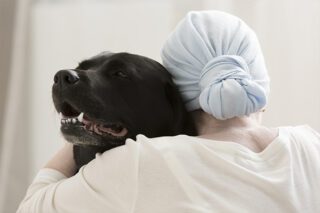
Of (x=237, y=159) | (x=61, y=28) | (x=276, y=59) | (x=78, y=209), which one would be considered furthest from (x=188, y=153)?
(x=61, y=28)

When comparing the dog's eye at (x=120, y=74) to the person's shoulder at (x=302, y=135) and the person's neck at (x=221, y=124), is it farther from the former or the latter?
the person's shoulder at (x=302, y=135)

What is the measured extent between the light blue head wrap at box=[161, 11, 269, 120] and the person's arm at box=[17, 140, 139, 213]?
0.68 ft

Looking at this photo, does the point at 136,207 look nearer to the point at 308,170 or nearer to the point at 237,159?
the point at 237,159

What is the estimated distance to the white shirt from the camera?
938mm

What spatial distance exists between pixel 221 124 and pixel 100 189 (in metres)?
0.30

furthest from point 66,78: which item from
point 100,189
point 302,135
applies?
point 302,135

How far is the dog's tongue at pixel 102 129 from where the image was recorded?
3.68ft

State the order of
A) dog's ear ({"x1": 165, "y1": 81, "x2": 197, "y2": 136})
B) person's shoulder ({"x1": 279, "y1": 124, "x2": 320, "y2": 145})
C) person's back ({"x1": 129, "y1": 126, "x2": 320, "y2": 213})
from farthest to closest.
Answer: dog's ear ({"x1": 165, "y1": 81, "x2": 197, "y2": 136}) < person's shoulder ({"x1": 279, "y1": 124, "x2": 320, "y2": 145}) < person's back ({"x1": 129, "y1": 126, "x2": 320, "y2": 213})

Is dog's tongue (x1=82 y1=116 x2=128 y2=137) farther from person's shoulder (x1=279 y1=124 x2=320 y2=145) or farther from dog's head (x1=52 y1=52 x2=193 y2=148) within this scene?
person's shoulder (x1=279 y1=124 x2=320 y2=145)

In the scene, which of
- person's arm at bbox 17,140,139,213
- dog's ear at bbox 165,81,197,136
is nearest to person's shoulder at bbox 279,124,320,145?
dog's ear at bbox 165,81,197,136

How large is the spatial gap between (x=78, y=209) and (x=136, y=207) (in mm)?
123

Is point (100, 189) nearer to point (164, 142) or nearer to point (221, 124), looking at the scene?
point (164, 142)

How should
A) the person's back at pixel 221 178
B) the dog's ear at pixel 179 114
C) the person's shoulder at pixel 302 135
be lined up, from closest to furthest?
the person's back at pixel 221 178 → the person's shoulder at pixel 302 135 → the dog's ear at pixel 179 114

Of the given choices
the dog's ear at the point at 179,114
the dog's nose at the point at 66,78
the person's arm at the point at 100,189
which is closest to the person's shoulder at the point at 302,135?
the dog's ear at the point at 179,114
